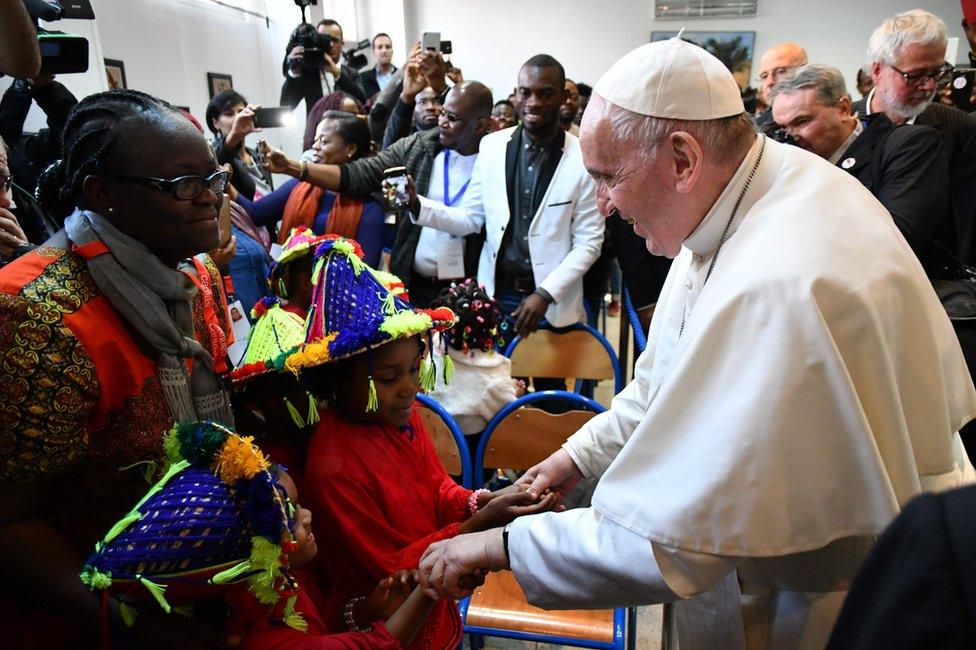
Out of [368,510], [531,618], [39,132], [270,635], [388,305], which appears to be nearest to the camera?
[270,635]

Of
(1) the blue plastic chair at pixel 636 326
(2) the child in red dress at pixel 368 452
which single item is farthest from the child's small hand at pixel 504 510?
(1) the blue plastic chair at pixel 636 326

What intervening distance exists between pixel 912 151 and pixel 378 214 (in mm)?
2654

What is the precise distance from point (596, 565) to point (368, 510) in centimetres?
66

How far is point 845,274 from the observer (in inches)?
46.8

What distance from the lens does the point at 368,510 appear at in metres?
1.67

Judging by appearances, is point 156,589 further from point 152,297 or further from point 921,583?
point 921,583

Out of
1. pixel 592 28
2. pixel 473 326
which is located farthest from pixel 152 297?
pixel 592 28

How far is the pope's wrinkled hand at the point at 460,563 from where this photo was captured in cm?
145

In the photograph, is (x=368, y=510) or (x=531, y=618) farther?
(x=531, y=618)

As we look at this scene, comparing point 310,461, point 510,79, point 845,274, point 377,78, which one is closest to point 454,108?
point 310,461

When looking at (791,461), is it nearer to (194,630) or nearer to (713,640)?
(713,640)

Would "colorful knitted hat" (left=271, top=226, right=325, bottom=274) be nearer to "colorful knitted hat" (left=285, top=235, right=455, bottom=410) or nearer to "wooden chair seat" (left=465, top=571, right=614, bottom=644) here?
"colorful knitted hat" (left=285, top=235, right=455, bottom=410)

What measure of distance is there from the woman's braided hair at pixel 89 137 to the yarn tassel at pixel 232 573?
0.77 meters

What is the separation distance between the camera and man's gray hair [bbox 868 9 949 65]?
2676mm
